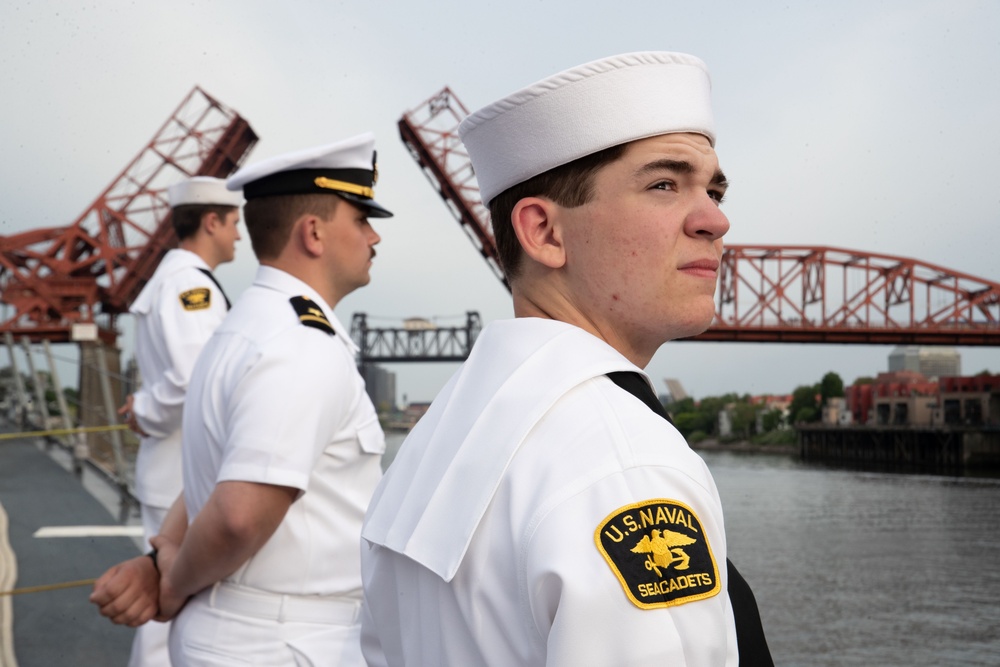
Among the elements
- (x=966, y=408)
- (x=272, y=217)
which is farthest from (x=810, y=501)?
(x=272, y=217)

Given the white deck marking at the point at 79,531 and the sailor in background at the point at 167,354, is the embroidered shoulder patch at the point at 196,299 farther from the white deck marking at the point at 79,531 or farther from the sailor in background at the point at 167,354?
the white deck marking at the point at 79,531

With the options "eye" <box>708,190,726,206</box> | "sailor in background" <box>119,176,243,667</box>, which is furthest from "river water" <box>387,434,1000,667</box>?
"eye" <box>708,190,726,206</box>

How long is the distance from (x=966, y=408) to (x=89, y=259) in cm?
4266

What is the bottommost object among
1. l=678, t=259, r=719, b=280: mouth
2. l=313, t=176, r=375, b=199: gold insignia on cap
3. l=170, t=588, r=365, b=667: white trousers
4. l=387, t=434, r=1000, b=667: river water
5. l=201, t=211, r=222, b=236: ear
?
l=387, t=434, r=1000, b=667: river water

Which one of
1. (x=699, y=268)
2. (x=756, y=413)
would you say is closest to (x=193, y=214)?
(x=699, y=268)

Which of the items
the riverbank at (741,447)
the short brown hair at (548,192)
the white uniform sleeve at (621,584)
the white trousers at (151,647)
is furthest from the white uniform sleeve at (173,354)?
the riverbank at (741,447)

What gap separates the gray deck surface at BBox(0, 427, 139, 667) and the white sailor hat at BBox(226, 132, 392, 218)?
2.31 metres

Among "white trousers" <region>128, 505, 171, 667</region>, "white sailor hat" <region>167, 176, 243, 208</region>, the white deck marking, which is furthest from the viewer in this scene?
the white deck marking

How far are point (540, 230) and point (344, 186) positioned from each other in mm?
1103

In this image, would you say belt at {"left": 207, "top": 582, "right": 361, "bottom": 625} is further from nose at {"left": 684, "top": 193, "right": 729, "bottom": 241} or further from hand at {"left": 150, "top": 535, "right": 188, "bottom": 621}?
nose at {"left": 684, "top": 193, "right": 729, "bottom": 241}

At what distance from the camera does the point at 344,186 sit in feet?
6.35

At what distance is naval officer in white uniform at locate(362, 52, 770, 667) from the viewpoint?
671mm

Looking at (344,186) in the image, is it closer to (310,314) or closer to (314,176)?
(314,176)

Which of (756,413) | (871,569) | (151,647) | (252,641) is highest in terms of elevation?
(252,641)
